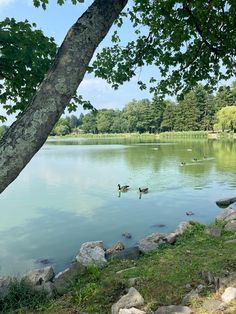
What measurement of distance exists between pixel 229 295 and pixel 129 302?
1244 mm

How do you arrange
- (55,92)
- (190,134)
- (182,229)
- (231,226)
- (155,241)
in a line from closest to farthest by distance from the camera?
(55,92), (231,226), (155,241), (182,229), (190,134)

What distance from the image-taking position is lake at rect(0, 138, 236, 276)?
36.0 ft

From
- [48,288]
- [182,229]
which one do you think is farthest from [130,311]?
[182,229]

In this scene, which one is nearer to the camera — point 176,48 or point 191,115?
point 176,48

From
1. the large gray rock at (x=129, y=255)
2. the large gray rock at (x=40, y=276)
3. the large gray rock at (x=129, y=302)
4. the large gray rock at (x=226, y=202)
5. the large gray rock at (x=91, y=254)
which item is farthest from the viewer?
the large gray rock at (x=226, y=202)

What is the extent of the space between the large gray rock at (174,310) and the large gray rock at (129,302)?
41 cm

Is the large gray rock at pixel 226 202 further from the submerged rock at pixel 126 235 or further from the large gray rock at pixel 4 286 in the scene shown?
the large gray rock at pixel 4 286

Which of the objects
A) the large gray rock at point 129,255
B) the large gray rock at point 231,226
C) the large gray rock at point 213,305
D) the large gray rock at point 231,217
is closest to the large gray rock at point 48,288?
the large gray rock at point 129,255

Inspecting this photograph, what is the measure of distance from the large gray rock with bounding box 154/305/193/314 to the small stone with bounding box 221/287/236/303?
0.43 meters

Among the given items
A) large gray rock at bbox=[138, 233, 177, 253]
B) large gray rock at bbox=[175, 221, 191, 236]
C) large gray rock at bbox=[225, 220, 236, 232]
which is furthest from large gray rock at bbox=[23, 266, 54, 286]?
large gray rock at bbox=[225, 220, 236, 232]

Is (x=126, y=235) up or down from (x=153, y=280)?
down

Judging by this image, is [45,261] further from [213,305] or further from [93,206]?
[93,206]

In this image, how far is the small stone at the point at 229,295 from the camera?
395 cm

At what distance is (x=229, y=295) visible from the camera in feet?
13.2
